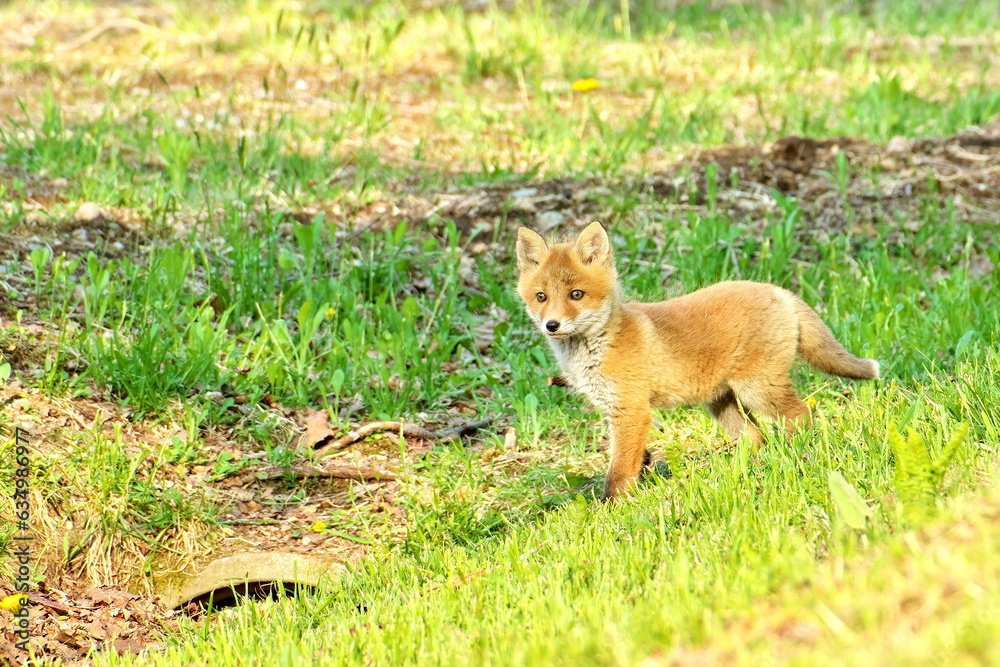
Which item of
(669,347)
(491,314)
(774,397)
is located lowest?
(491,314)

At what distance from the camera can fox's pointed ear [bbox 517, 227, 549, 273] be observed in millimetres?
5426

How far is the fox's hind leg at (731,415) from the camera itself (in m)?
5.43

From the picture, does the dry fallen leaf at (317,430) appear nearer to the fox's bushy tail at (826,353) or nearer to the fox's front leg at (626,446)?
the fox's front leg at (626,446)

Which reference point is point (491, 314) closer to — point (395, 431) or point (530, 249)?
point (395, 431)

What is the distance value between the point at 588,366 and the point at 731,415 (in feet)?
2.88

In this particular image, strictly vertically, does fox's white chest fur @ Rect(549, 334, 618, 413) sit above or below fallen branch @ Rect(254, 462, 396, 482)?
above

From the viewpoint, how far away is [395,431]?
237 inches

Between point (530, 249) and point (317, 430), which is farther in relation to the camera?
point (317, 430)

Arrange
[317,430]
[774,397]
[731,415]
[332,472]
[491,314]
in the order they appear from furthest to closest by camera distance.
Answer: [491,314] < [317,430] < [332,472] < [731,415] < [774,397]

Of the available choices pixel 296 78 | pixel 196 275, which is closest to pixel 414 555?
pixel 196 275

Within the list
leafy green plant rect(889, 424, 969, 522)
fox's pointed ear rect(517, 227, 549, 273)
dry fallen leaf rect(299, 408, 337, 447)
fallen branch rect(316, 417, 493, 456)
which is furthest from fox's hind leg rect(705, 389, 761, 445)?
dry fallen leaf rect(299, 408, 337, 447)

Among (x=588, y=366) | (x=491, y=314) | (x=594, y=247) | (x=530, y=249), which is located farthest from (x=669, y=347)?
(x=491, y=314)

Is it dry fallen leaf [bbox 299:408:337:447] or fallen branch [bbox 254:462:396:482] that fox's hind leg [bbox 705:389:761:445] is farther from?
dry fallen leaf [bbox 299:408:337:447]

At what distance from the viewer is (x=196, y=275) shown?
23.2 feet
